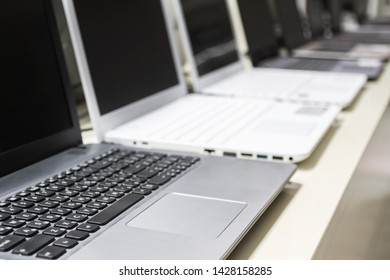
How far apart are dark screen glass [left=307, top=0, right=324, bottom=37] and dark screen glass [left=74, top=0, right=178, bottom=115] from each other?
1.19m

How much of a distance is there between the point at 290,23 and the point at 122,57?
3.48 feet

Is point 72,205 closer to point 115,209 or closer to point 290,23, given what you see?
point 115,209

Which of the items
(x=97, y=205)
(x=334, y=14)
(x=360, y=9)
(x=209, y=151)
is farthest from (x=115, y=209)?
(x=360, y=9)

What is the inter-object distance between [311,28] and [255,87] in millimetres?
994

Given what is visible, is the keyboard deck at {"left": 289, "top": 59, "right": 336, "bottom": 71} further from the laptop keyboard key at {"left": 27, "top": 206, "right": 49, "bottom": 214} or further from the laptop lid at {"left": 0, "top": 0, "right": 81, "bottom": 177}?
the laptop keyboard key at {"left": 27, "top": 206, "right": 49, "bottom": 214}

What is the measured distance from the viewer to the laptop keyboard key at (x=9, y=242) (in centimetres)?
50

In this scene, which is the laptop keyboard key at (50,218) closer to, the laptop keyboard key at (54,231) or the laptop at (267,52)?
the laptop keyboard key at (54,231)

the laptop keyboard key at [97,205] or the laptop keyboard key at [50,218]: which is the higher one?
the laptop keyboard key at [50,218]

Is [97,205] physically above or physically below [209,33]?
below

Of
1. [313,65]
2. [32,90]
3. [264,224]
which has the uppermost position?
[32,90]

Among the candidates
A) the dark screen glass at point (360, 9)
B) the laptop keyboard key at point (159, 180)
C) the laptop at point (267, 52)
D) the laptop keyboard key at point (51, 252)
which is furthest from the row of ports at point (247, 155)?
the dark screen glass at point (360, 9)

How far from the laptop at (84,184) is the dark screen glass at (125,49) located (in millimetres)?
92

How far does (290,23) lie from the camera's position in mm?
1867
